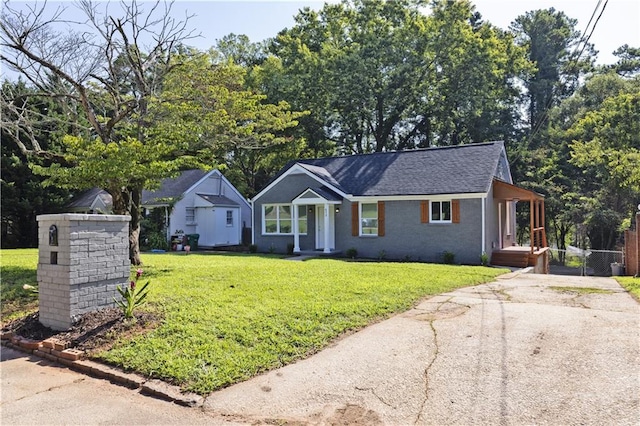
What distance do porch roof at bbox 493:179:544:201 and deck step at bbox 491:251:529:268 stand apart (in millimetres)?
2269

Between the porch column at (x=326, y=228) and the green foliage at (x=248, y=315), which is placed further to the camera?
the porch column at (x=326, y=228)

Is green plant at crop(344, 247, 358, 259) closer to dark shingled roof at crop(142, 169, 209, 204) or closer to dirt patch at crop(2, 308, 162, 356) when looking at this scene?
dark shingled roof at crop(142, 169, 209, 204)

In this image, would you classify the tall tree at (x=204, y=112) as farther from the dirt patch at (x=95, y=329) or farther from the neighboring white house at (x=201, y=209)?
the neighboring white house at (x=201, y=209)

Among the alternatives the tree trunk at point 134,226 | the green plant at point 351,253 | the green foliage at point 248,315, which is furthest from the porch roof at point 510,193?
the tree trunk at point 134,226

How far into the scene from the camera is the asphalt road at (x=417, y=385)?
3949mm

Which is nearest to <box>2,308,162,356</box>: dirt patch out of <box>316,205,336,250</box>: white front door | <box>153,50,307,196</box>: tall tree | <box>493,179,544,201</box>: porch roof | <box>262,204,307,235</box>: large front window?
<box>153,50,307,196</box>: tall tree

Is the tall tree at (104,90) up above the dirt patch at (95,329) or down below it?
above

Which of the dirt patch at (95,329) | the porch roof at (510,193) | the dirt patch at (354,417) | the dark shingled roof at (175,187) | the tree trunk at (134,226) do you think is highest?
the dark shingled roof at (175,187)

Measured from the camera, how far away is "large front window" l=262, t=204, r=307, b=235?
20.6 m

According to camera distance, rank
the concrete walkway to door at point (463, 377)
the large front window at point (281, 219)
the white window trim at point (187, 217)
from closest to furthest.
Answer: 1. the concrete walkway to door at point (463, 377)
2. the large front window at point (281, 219)
3. the white window trim at point (187, 217)

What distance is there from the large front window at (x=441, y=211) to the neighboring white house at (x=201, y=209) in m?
12.8

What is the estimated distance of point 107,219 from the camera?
22.4ft

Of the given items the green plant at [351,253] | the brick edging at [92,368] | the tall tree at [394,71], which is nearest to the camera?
the brick edging at [92,368]

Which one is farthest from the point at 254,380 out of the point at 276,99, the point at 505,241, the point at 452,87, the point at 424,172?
the point at 452,87
